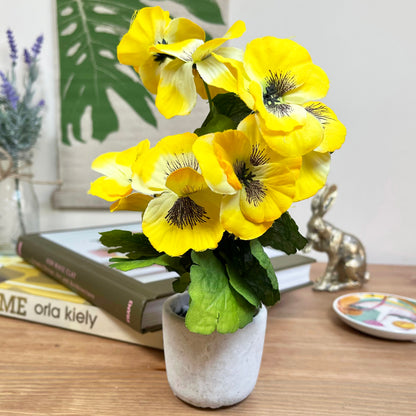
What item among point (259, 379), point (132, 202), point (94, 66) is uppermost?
point (94, 66)

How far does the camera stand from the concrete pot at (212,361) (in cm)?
33

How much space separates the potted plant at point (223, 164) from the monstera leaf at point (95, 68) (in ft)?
1.88

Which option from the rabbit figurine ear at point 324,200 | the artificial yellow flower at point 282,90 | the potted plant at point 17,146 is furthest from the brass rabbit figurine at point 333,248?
the potted plant at point 17,146

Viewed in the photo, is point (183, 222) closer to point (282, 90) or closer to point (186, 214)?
point (186, 214)

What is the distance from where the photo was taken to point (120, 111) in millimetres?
866

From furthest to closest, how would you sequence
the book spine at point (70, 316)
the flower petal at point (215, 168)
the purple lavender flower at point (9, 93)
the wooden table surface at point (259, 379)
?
the purple lavender flower at point (9, 93) < the book spine at point (70, 316) < the wooden table surface at point (259, 379) < the flower petal at point (215, 168)

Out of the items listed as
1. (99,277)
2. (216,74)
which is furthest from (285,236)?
(99,277)

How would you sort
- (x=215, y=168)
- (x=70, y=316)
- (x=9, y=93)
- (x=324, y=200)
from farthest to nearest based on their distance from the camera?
(x=9, y=93)
(x=324, y=200)
(x=70, y=316)
(x=215, y=168)

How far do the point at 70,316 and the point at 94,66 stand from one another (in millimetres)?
581

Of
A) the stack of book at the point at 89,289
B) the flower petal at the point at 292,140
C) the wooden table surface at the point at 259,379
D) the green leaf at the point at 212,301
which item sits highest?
the flower petal at the point at 292,140

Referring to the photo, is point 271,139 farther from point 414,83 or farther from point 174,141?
point 414,83

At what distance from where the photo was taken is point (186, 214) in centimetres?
29

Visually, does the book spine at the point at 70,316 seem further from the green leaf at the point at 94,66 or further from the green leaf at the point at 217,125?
the green leaf at the point at 94,66

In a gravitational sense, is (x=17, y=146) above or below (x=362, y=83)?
below
